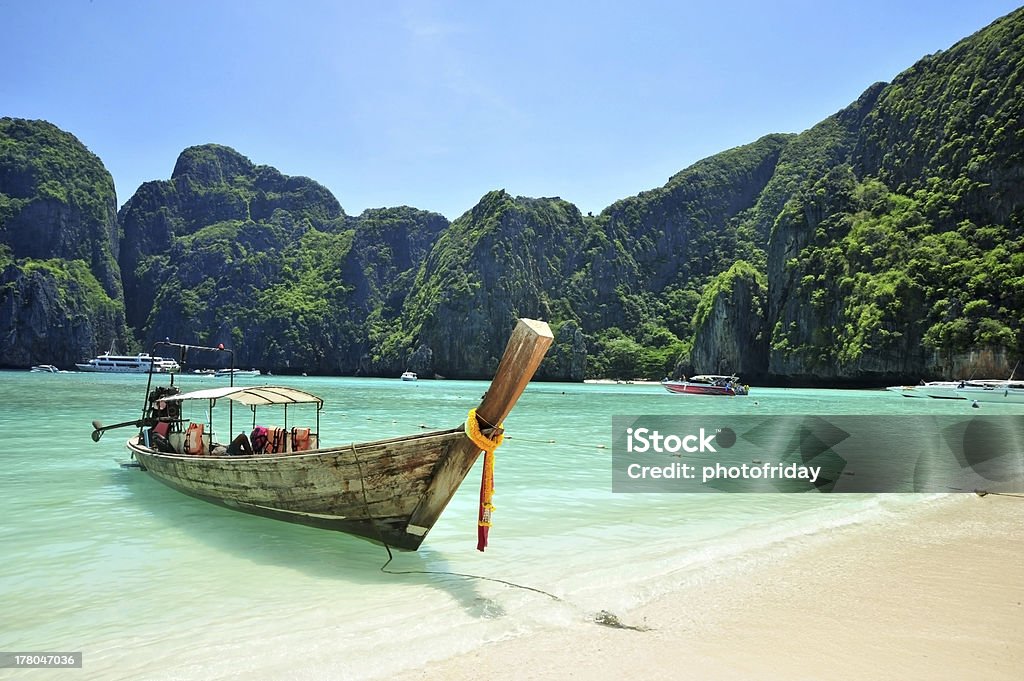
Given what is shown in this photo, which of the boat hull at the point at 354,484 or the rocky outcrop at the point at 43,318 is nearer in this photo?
the boat hull at the point at 354,484

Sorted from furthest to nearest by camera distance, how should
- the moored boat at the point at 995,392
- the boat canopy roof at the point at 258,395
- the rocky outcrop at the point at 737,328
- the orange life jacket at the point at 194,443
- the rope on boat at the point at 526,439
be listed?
the rocky outcrop at the point at 737,328 < the moored boat at the point at 995,392 < the rope on boat at the point at 526,439 < the orange life jacket at the point at 194,443 < the boat canopy roof at the point at 258,395

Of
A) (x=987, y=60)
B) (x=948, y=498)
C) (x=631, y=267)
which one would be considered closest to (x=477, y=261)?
(x=631, y=267)

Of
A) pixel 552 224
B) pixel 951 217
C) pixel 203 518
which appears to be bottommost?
pixel 203 518

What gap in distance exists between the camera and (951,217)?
78438 mm

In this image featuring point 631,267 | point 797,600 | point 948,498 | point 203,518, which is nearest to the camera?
point 797,600

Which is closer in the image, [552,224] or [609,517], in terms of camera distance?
[609,517]

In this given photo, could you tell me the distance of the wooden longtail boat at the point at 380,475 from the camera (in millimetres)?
5859

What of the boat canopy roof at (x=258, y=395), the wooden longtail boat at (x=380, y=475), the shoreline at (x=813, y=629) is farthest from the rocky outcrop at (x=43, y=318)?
the shoreline at (x=813, y=629)

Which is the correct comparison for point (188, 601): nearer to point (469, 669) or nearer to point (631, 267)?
point (469, 669)

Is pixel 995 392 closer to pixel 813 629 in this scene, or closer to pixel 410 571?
pixel 813 629

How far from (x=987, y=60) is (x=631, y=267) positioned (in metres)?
82.6

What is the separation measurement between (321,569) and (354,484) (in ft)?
3.60

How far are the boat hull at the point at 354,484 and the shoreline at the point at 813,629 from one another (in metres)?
2.29

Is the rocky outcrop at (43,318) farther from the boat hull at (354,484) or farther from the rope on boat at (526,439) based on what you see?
the boat hull at (354,484)
